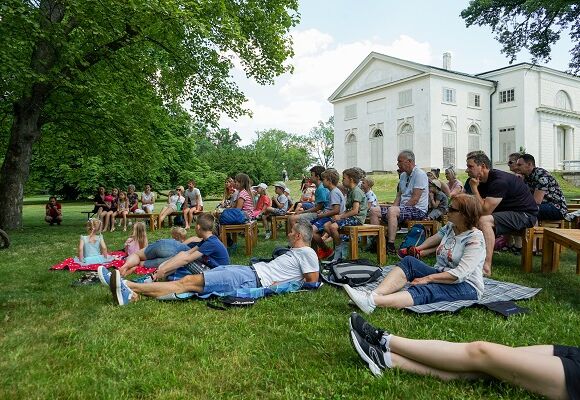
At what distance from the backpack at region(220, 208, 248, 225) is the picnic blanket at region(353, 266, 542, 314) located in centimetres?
369

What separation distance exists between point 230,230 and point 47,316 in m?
4.40

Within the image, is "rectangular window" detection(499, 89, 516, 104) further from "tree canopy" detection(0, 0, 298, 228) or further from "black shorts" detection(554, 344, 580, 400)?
"black shorts" detection(554, 344, 580, 400)

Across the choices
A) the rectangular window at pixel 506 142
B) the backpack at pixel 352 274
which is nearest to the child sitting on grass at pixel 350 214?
the backpack at pixel 352 274

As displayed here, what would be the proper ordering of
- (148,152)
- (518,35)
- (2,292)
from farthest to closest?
(518,35), (148,152), (2,292)

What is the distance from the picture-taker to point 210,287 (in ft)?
16.0

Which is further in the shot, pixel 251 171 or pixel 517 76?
pixel 251 171

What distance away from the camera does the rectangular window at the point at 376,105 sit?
123ft

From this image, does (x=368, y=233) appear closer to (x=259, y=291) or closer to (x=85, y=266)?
(x=259, y=291)

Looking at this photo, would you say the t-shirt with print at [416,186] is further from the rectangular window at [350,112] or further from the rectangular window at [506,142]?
the rectangular window at [350,112]

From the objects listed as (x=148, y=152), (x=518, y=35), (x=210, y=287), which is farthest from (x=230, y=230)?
(x=518, y=35)

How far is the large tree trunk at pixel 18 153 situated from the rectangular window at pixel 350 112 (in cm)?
3030

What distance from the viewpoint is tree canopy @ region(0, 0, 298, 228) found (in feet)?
36.4

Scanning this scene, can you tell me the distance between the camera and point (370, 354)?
2914 millimetres

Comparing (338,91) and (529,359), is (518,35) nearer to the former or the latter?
(529,359)
